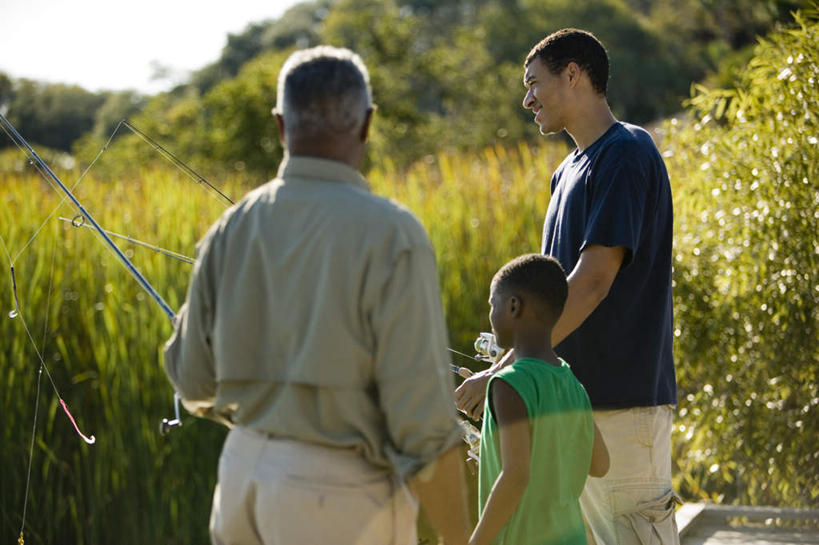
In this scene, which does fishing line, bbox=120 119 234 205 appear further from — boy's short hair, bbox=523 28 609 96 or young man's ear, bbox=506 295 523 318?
boy's short hair, bbox=523 28 609 96

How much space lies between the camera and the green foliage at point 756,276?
5.17 metres

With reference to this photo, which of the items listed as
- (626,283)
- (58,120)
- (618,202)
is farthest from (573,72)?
(58,120)

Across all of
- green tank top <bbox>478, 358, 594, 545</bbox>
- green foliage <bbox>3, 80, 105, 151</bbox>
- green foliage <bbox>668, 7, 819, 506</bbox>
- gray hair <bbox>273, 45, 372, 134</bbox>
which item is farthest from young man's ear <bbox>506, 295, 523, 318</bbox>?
green foliage <bbox>3, 80, 105, 151</bbox>

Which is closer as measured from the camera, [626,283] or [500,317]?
[500,317]

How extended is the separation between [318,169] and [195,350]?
1.25 feet

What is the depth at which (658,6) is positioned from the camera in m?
68.3

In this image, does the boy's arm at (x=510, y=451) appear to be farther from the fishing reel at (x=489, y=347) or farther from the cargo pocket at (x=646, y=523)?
the cargo pocket at (x=646, y=523)

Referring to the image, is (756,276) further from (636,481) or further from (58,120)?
(58,120)

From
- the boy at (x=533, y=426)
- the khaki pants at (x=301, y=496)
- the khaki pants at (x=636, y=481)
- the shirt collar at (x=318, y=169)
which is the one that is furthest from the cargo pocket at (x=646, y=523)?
the shirt collar at (x=318, y=169)

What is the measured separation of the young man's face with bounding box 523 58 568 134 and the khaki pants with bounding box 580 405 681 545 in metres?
0.75

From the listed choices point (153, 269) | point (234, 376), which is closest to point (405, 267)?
point (234, 376)

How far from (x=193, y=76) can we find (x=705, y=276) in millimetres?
66435

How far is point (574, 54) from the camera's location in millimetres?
2959

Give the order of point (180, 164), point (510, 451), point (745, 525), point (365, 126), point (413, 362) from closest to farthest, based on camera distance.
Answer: point (413, 362), point (365, 126), point (510, 451), point (180, 164), point (745, 525)
